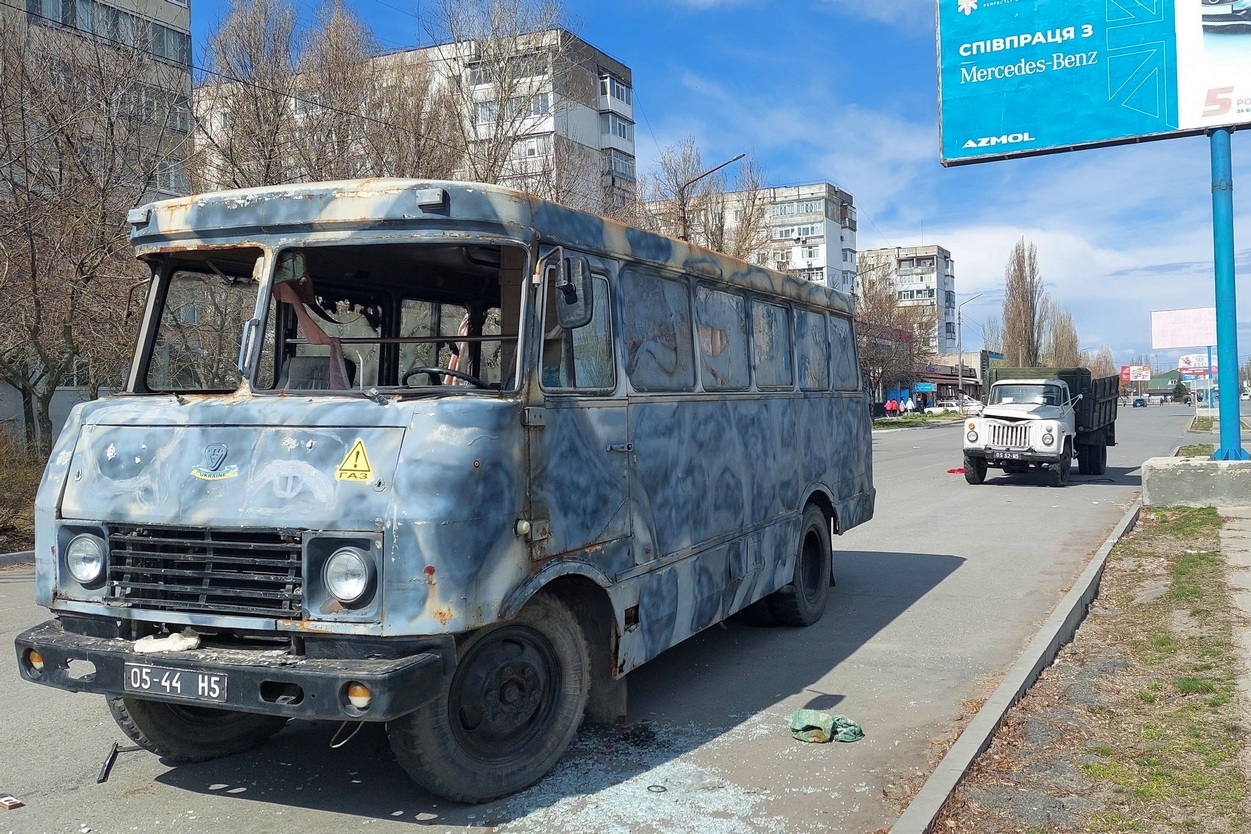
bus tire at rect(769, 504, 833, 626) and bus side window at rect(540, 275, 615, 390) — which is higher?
bus side window at rect(540, 275, 615, 390)

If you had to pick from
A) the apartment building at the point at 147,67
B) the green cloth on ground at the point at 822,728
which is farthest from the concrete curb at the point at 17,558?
the green cloth on ground at the point at 822,728

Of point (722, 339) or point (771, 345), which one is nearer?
point (722, 339)

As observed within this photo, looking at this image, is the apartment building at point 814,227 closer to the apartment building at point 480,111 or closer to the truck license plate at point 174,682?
the apartment building at point 480,111

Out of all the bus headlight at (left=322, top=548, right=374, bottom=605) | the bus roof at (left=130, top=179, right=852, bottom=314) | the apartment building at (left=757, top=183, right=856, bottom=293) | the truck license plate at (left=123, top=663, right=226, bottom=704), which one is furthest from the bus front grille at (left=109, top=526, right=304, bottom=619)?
the apartment building at (left=757, top=183, right=856, bottom=293)

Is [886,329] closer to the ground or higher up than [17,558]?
higher up

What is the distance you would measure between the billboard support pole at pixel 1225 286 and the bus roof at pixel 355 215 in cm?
1309

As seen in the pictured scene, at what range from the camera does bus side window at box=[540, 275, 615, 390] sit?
184 inches

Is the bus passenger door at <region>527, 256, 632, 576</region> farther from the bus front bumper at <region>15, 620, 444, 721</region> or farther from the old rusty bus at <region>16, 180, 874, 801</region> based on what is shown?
the bus front bumper at <region>15, 620, 444, 721</region>

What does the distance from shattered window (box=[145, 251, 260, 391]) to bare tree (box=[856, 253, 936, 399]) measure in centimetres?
5362

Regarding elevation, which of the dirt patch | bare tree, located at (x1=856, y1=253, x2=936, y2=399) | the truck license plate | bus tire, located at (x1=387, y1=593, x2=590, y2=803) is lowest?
the dirt patch

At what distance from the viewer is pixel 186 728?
5008 mm

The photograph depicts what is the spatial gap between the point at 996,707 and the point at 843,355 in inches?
171

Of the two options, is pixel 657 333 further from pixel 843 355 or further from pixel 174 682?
pixel 843 355

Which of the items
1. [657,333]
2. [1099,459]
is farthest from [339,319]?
[1099,459]
